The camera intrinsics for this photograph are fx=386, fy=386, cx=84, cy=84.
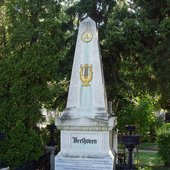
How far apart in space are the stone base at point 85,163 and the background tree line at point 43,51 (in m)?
1.82

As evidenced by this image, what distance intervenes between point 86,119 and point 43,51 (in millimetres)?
3623

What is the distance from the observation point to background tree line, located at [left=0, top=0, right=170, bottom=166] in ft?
47.1

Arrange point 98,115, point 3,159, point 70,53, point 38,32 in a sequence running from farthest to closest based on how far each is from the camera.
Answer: point 70,53 → point 38,32 → point 3,159 → point 98,115

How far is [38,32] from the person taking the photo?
1502 cm

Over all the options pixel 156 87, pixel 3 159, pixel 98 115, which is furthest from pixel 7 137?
pixel 156 87

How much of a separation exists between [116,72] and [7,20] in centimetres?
520

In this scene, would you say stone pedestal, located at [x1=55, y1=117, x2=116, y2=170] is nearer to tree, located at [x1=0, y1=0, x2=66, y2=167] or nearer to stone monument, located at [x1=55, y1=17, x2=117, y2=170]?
stone monument, located at [x1=55, y1=17, x2=117, y2=170]

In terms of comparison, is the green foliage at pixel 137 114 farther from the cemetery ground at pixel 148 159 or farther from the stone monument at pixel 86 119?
the stone monument at pixel 86 119

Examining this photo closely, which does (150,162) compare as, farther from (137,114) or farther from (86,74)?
(86,74)

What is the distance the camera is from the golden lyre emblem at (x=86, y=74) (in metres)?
13.0

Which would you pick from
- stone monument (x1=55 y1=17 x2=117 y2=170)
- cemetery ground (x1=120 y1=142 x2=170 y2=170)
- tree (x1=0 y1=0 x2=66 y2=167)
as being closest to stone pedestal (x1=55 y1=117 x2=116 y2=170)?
stone monument (x1=55 y1=17 x2=117 y2=170)

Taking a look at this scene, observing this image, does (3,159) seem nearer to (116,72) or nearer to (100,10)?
(116,72)

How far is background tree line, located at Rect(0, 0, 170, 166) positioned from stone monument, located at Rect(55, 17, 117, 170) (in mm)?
1881

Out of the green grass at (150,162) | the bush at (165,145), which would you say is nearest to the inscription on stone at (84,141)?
the green grass at (150,162)
